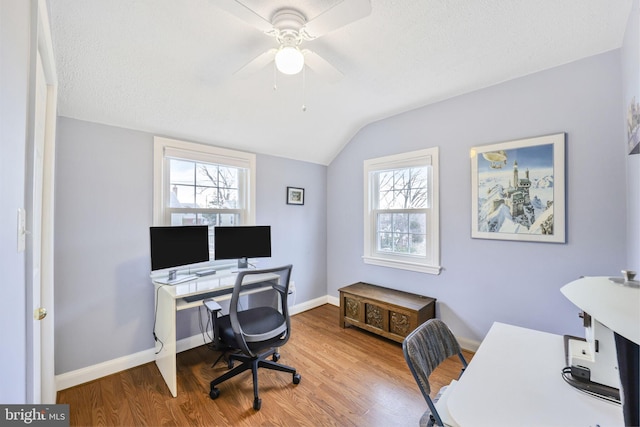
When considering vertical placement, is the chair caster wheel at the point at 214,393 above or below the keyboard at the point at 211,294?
below

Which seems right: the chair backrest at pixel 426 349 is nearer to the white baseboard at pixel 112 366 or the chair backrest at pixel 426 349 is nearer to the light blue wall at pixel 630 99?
the light blue wall at pixel 630 99

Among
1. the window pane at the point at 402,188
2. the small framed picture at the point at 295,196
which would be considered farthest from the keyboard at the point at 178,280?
the window pane at the point at 402,188

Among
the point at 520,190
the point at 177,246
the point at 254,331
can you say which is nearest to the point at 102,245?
the point at 177,246

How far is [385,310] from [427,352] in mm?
1486

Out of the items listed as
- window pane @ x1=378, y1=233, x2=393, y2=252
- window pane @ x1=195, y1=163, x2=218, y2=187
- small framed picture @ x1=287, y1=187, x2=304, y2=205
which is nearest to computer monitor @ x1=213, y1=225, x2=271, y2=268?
window pane @ x1=195, y1=163, x2=218, y2=187

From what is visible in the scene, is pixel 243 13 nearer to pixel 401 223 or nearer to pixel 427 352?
pixel 427 352

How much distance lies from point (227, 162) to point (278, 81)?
105cm

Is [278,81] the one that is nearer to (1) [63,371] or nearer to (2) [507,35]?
(2) [507,35]

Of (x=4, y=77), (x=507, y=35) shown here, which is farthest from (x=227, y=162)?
A: (x=507, y=35)

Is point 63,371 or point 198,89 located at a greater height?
point 198,89

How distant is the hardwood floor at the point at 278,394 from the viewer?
5.54 feet

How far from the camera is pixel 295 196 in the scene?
3443mm

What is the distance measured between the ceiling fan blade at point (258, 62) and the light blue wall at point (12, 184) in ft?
3.17

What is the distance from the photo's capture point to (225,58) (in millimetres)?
A: 1906
